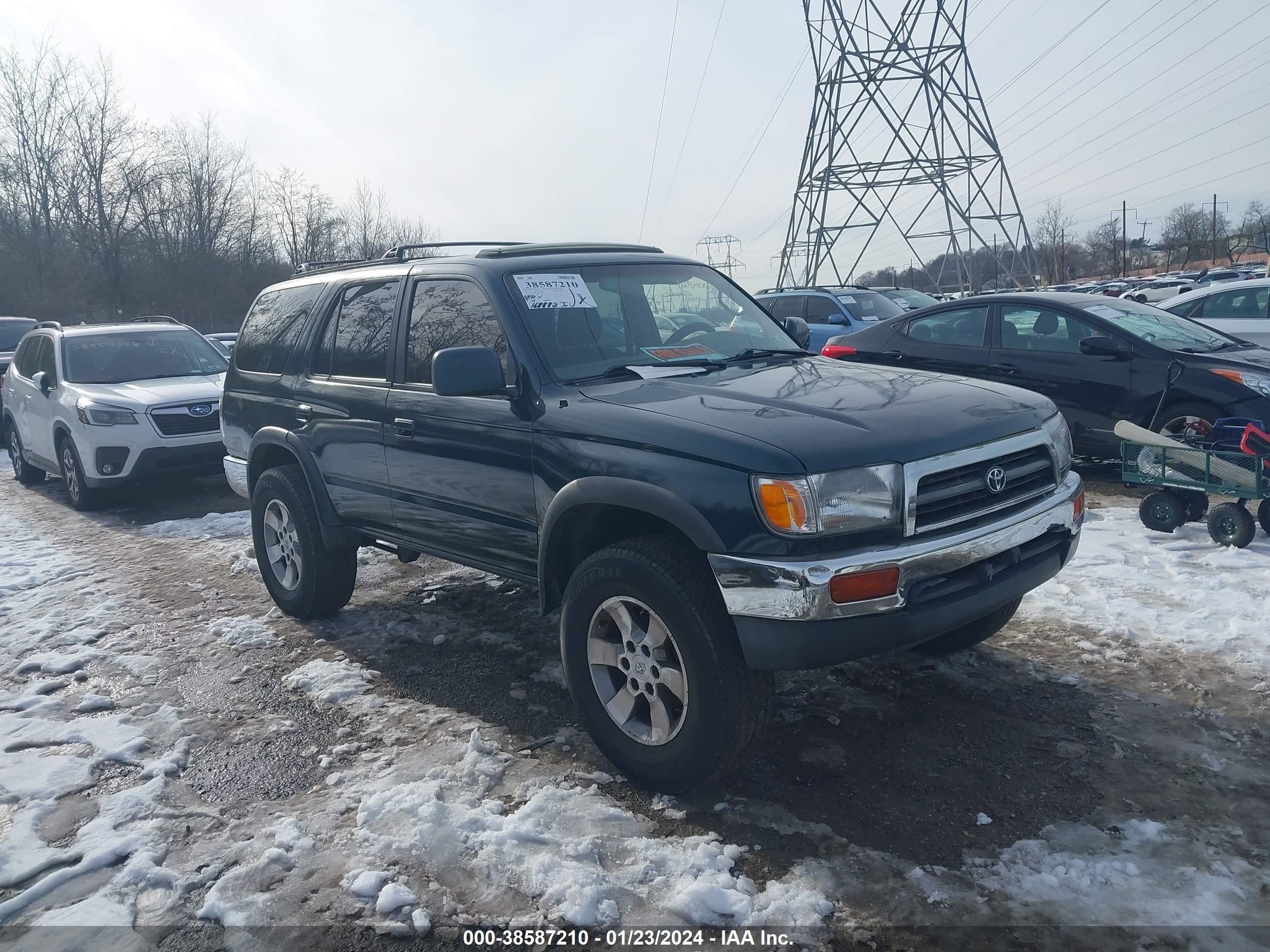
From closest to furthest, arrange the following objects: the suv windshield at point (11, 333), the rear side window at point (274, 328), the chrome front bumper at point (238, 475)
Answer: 1. the rear side window at point (274, 328)
2. the chrome front bumper at point (238, 475)
3. the suv windshield at point (11, 333)

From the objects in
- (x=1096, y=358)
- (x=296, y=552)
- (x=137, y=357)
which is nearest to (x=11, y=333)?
(x=137, y=357)

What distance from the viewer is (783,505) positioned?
3059 millimetres

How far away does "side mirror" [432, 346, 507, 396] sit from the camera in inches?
149

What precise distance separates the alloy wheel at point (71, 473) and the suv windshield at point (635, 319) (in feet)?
24.0

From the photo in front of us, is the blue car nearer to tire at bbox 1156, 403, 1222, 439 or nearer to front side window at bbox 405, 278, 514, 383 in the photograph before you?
tire at bbox 1156, 403, 1222, 439

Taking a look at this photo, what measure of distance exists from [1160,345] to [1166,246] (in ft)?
284

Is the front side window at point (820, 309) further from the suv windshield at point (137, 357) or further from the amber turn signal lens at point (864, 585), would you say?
the amber turn signal lens at point (864, 585)

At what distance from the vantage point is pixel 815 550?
3.07m

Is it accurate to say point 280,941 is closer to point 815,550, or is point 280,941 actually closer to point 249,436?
point 815,550

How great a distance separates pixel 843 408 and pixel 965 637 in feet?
5.51

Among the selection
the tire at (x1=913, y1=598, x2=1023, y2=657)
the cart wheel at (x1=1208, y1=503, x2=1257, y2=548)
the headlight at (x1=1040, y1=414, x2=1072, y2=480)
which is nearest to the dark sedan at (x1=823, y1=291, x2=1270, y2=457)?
the cart wheel at (x1=1208, y1=503, x2=1257, y2=548)

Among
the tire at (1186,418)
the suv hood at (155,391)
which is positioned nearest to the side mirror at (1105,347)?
the tire at (1186,418)

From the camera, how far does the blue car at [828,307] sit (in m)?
15.1

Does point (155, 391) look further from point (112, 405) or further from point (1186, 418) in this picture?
point (1186, 418)
